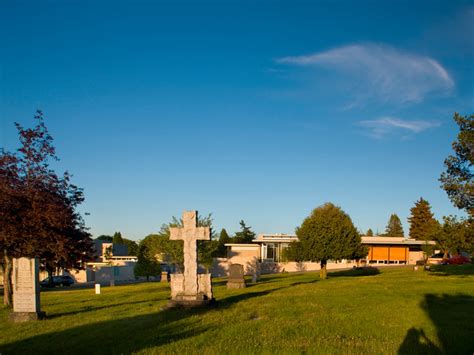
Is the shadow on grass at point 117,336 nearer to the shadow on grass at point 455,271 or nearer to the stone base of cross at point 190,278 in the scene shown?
the stone base of cross at point 190,278

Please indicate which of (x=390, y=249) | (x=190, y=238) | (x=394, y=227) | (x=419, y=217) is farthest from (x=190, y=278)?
(x=394, y=227)

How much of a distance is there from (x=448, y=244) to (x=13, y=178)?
2455cm

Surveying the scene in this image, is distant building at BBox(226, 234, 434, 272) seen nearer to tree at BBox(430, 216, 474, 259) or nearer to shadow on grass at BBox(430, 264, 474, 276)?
shadow on grass at BBox(430, 264, 474, 276)

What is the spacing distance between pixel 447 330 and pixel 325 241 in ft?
93.3

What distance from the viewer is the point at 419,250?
69.6 m

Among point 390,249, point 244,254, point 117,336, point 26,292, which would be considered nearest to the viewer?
point 117,336

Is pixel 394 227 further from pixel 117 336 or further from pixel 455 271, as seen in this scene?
pixel 117 336

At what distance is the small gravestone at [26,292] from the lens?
1463 centimetres

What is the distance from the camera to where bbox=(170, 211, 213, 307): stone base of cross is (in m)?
16.0

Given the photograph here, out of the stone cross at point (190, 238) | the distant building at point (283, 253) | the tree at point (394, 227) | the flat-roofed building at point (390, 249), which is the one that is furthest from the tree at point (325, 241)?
the tree at point (394, 227)

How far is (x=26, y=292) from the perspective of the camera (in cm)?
1482

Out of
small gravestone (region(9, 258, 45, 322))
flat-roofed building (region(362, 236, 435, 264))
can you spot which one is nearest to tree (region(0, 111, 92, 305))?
small gravestone (region(9, 258, 45, 322))

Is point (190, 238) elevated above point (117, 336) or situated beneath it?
elevated above

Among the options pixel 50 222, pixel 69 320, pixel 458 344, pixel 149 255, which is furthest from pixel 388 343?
pixel 149 255
